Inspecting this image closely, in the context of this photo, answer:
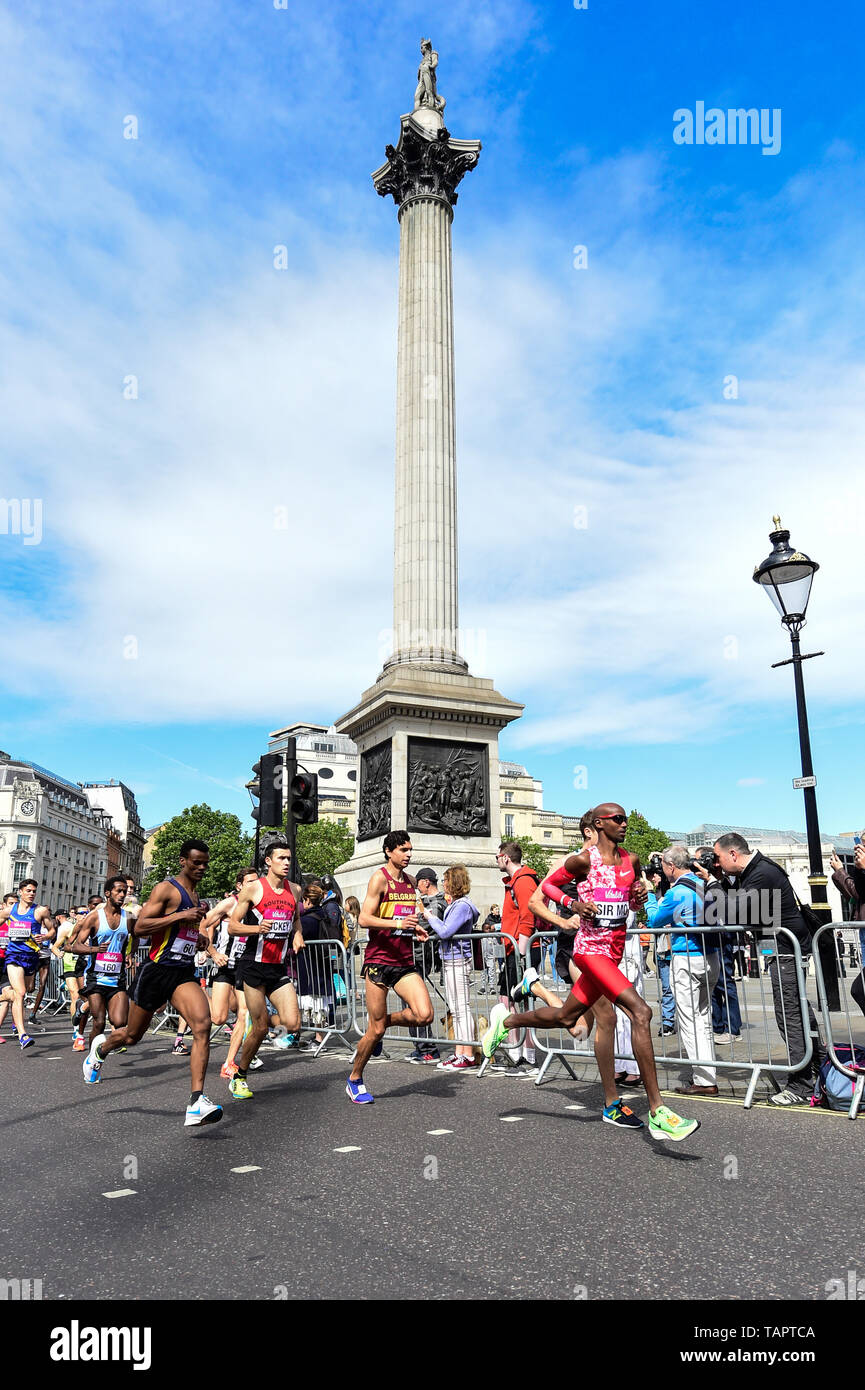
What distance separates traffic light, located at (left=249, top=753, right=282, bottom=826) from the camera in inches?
512

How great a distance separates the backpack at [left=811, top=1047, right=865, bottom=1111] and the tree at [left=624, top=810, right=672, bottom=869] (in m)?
70.0

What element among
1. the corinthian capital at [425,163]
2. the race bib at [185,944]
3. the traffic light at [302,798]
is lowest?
the race bib at [185,944]

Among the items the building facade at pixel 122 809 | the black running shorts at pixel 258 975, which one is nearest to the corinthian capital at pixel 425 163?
the black running shorts at pixel 258 975

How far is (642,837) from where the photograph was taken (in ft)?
264

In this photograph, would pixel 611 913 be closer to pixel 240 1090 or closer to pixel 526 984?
pixel 526 984

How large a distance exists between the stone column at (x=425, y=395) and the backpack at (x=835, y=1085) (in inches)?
695

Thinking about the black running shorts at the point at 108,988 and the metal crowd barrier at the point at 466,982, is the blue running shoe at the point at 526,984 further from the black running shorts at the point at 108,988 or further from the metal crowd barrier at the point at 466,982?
the black running shorts at the point at 108,988

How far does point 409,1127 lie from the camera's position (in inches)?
257

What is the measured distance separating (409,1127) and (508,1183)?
1.72 metres

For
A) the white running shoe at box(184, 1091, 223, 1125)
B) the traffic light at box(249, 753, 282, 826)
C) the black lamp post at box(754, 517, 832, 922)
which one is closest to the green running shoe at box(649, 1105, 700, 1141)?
the white running shoe at box(184, 1091, 223, 1125)

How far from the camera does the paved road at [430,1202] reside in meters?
3.57

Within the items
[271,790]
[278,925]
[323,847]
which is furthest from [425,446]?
[323,847]

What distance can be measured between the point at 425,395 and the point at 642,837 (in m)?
59.4
